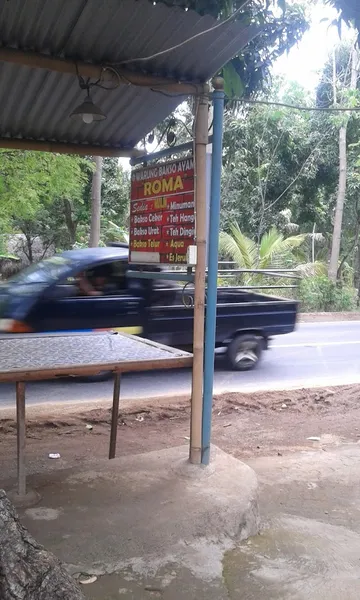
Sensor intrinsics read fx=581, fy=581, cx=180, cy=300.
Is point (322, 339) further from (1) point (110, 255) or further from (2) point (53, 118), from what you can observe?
(2) point (53, 118)

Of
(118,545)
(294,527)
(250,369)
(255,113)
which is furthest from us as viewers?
(255,113)

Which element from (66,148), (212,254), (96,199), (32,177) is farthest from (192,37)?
(96,199)

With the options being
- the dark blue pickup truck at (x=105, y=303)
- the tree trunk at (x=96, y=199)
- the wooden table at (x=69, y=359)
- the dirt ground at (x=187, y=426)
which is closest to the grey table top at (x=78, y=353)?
the wooden table at (x=69, y=359)

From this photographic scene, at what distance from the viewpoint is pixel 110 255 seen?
26.8ft

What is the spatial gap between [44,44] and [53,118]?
4.12 ft

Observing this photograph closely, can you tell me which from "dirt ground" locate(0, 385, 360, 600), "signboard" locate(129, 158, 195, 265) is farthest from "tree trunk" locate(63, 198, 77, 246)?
"signboard" locate(129, 158, 195, 265)

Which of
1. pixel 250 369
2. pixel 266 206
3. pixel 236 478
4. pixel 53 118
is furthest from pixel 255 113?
pixel 236 478

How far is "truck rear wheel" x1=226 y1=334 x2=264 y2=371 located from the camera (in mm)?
9141

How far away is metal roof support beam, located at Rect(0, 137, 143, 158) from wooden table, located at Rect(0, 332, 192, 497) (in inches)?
64.5

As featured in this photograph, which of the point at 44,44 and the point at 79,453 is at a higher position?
the point at 44,44

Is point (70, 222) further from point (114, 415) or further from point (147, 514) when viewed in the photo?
point (147, 514)

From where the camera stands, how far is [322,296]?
747 inches

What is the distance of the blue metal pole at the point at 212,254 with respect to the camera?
3941 mm

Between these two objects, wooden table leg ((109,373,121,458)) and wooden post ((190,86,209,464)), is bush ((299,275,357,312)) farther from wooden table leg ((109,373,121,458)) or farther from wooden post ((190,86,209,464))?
wooden post ((190,86,209,464))
